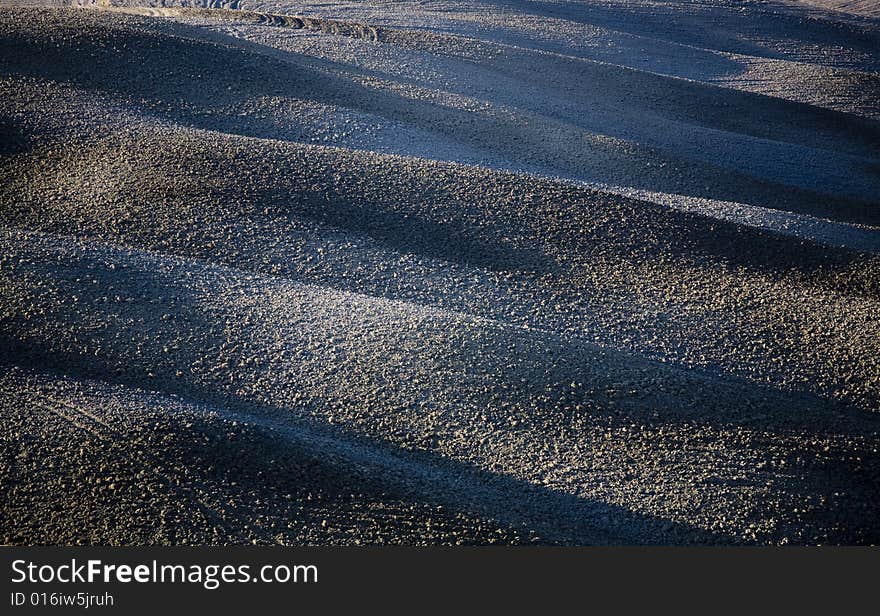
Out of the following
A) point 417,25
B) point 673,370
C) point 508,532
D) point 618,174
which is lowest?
point 508,532

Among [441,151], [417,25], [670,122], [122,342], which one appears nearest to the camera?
[122,342]

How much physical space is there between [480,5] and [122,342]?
1013 cm

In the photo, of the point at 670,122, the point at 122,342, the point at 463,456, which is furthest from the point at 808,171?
the point at 122,342

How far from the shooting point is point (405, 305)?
13.9 feet

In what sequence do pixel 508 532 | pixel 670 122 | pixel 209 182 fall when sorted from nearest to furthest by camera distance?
pixel 508 532, pixel 209 182, pixel 670 122

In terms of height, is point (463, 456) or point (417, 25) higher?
point (417, 25)

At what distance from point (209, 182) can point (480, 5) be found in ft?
27.6

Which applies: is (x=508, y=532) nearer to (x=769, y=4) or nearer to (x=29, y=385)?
(x=29, y=385)

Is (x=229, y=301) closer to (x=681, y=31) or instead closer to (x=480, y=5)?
(x=480, y=5)

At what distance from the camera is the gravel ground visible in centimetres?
305

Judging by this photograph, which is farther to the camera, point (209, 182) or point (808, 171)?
point (808, 171)

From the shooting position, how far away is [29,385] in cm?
343

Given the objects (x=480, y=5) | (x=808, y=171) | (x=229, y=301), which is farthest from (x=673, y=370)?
(x=480, y=5)

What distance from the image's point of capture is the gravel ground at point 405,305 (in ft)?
10.0
